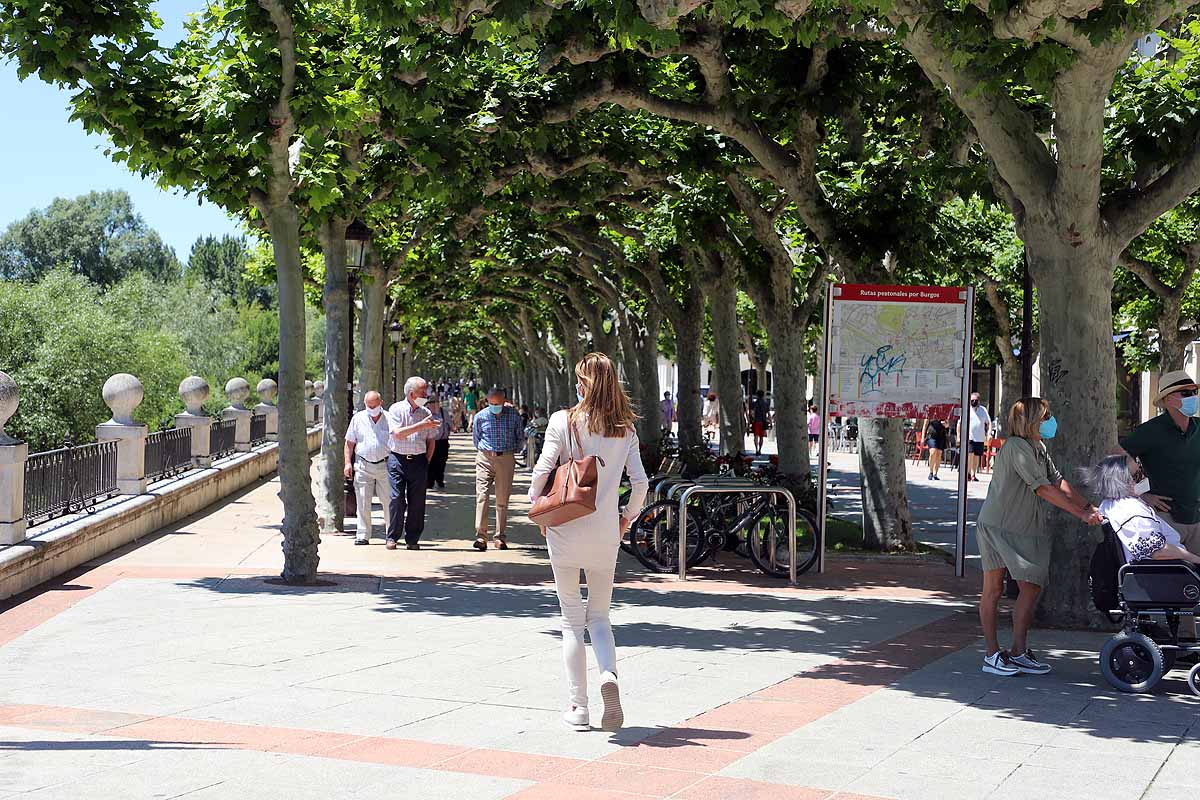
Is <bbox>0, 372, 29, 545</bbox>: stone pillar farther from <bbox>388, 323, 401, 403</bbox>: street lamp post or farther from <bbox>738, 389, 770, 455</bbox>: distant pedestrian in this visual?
<bbox>738, 389, 770, 455</bbox>: distant pedestrian

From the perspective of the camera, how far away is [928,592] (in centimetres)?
1241

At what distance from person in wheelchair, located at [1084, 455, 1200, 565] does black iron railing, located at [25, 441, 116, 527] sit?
29.6 feet

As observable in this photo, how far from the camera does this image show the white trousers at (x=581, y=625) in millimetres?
6691

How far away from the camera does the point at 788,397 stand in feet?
59.8

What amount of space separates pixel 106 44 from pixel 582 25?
4.06m

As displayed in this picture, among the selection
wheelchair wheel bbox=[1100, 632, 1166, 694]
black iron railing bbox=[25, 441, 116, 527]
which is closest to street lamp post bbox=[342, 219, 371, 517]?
black iron railing bbox=[25, 441, 116, 527]

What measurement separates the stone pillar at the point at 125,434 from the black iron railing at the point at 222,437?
235 inches

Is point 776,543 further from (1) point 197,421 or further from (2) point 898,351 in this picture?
(1) point 197,421

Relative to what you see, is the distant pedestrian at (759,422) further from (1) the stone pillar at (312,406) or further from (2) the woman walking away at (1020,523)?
(2) the woman walking away at (1020,523)

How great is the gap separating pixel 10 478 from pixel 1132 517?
8.87 meters

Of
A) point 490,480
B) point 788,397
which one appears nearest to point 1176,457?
point 490,480

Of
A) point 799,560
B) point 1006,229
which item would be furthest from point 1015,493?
point 1006,229

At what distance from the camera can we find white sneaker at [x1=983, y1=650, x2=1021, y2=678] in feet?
27.2

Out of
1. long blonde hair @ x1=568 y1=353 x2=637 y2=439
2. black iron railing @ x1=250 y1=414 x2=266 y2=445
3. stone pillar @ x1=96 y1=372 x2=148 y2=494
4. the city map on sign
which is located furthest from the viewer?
black iron railing @ x1=250 y1=414 x2=266 y2=445
